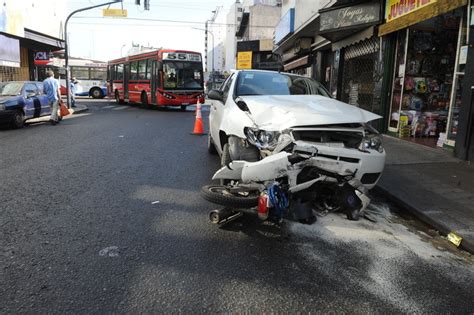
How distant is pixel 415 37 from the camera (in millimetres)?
10602

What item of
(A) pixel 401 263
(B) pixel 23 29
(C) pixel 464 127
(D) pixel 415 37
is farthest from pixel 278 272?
(B) pixel 23 29

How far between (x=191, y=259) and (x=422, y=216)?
3088mm

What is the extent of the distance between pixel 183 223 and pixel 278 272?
1464mm

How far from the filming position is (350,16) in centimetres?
1245

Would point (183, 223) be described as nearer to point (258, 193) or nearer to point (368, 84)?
point (258, 193)

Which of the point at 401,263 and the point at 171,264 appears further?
the point at 401,263

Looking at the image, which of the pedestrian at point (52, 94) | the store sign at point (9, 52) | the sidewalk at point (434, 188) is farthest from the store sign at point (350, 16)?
the store sign at point (9, 52)

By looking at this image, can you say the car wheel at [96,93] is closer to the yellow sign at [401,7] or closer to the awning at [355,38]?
the awning at [355,38]

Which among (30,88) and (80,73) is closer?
(30,88)

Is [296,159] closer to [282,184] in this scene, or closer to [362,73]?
[282,184]

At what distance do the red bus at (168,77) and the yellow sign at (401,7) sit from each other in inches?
512

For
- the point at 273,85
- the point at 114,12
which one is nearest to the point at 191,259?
the point at 273,85

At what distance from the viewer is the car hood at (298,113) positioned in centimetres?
425

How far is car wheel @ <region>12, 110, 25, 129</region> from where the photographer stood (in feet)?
42.3
